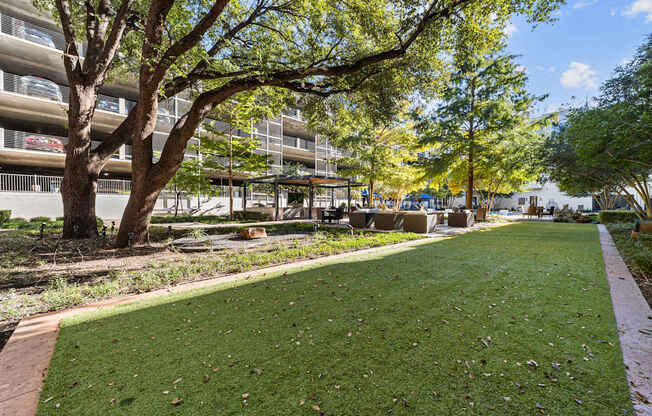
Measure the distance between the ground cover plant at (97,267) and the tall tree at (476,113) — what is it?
43.5 ft

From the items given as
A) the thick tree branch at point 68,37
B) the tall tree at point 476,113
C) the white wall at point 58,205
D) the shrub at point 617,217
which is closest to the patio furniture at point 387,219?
the tall tree at point 476,113

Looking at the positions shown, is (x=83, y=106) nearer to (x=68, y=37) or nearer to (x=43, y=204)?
(x=68, y=37)

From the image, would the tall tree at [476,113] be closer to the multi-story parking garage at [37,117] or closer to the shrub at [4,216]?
the multi-story parking garage at [37,117]

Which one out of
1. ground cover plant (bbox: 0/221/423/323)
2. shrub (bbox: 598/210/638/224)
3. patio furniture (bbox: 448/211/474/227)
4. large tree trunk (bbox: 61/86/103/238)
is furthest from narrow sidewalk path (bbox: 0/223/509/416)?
shrub (bbox: 598/210/638/224)

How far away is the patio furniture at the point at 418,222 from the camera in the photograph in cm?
1238

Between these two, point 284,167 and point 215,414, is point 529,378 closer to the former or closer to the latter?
point 215,414

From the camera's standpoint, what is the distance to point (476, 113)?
17.8 metres

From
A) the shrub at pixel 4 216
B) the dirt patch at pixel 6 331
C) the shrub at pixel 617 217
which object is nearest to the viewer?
the dirt patch at pixel 6 331

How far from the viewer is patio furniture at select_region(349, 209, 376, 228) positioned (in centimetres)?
1430

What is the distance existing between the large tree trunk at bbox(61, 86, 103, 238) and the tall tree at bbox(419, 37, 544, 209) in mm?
18344

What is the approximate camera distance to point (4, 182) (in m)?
16.2

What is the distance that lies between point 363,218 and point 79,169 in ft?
38.8

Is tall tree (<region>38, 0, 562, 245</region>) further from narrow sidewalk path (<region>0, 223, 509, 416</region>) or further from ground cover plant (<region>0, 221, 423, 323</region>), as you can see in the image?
narrow sidewalk path (<region>0, 223, 509, 416</region>)

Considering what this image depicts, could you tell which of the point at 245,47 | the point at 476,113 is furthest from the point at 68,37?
the point at 476,113
